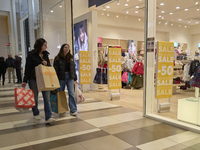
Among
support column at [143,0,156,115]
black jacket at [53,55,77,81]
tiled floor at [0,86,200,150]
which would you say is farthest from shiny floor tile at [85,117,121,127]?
black jacket at [53,55,77,81]

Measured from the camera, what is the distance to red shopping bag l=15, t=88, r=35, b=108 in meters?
3.08

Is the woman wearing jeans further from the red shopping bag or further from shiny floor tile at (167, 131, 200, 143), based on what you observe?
shiny floor tile at (167, 131, 200, 143)

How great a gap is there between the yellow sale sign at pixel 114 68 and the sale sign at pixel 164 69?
1967 millimetres

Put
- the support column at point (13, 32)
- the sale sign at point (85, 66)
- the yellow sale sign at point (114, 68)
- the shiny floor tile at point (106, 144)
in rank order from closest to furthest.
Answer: the shiny floor tile at point (106, 144)
the yellow sale sign at point (114, 68)
the sale sign at point (85, 66)
the support column at point (13, 32)

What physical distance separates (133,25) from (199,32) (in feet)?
20.7

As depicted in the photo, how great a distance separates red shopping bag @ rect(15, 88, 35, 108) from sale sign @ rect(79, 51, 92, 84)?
400 cm

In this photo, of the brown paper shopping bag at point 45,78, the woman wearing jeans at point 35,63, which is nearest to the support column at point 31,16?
the woman wearing jeans at point 35,63

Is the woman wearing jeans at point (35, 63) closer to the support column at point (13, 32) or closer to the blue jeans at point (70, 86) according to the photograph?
the blue jeans at point (70, 86)

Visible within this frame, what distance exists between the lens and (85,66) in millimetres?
7230

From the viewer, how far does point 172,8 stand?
10.1 m

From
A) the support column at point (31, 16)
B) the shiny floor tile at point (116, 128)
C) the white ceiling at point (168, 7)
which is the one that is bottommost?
the shiny floor tile at point (116, 128)

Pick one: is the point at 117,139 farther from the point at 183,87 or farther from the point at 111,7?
the point at 111,7

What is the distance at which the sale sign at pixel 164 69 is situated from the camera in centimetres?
413

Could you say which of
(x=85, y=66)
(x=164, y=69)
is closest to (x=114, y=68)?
(x=85, y=66)
